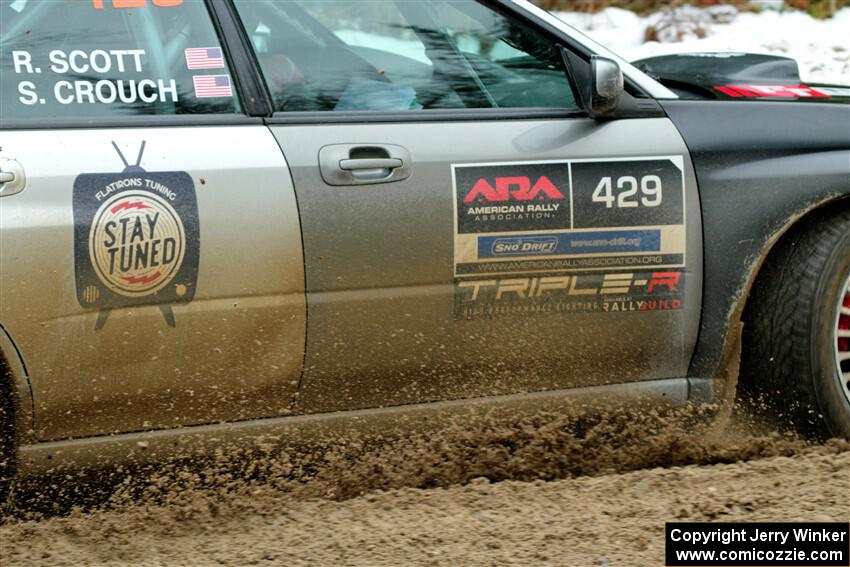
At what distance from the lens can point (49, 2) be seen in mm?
3141

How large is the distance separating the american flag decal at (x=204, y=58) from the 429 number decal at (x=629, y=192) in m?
1.17

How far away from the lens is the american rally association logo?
9.66 feet

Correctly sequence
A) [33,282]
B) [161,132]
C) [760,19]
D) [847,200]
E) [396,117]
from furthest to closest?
[760,19], [847,200], [396,117], [161,132], [33,282]

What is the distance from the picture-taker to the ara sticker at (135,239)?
9.63ft

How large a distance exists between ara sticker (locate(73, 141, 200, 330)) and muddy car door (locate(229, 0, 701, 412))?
0.34 meters

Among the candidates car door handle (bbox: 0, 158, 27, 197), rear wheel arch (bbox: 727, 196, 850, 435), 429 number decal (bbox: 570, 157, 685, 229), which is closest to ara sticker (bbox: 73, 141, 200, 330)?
car door handle (bbox: 0, 158, 27, 197)

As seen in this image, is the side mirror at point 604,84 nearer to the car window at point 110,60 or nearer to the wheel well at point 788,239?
the wheel well at point 788,239

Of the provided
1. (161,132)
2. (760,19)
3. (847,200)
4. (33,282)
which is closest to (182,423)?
(33,282)

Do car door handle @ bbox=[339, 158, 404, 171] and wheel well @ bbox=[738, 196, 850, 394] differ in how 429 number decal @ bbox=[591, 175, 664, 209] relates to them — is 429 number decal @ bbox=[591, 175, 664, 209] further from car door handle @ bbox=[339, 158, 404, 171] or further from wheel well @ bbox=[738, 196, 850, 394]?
car door handle @ bbox=[339, 158, 404, 171]

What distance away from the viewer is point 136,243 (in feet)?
9.75

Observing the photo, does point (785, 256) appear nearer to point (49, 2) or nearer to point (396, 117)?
point (396, 117)

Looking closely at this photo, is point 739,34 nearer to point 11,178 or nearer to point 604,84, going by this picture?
point 604,84

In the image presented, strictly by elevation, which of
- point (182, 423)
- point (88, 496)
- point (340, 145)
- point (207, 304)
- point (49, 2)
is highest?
point (49, 2)

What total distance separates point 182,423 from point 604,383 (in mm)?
1291
